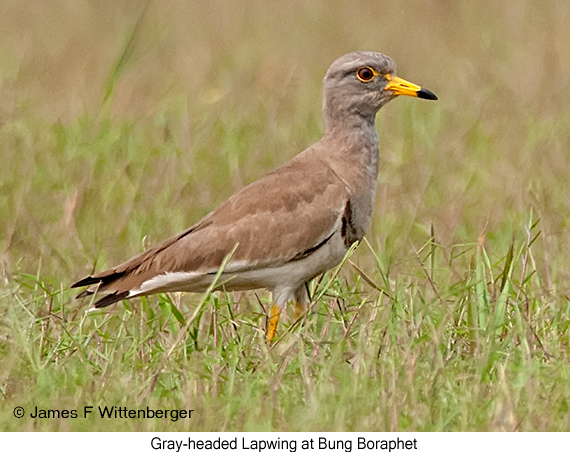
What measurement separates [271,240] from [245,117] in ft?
12.3

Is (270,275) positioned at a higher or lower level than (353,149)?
lower

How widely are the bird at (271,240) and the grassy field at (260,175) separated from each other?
0.51 feet

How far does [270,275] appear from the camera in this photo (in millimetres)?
5770

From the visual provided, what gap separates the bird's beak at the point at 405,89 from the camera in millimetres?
6188

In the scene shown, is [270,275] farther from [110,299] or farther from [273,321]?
[110,299]

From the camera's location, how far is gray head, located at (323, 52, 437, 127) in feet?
20.3

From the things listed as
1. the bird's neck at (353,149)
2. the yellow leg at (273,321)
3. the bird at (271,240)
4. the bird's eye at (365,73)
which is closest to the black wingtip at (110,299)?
the bird at (271,240)

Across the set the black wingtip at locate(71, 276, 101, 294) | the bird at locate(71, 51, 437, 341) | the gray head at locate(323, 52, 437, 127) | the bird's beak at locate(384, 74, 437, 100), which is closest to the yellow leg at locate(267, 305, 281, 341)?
the bird at locate(71, 51, 437, 341)

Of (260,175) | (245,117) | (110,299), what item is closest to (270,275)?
(110,299)

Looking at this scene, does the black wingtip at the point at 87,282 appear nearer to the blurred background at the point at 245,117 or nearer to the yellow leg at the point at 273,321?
the blurred background at the point at 245,117

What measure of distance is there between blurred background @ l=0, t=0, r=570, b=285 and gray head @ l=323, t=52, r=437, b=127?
693mm

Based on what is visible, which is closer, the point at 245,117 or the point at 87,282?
the point at 87,282

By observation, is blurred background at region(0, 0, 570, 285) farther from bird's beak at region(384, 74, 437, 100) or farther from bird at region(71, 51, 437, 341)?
bird's beak at region(384, 74, 437, 100)
